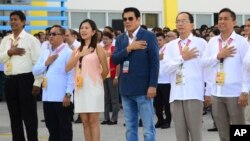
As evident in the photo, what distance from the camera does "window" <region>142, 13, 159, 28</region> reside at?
2603 cm

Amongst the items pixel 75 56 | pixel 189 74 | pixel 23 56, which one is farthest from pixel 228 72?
pixel 23 56

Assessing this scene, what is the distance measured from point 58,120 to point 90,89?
733mm

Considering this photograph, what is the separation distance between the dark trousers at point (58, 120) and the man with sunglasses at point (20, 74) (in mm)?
450

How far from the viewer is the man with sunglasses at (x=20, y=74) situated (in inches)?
351

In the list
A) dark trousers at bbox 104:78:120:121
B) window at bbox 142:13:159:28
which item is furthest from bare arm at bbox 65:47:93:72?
window at bbox 142:13:159:28

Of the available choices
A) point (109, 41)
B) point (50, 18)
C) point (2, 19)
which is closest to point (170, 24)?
point (50, 18)

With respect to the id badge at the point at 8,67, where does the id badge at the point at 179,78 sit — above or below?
below

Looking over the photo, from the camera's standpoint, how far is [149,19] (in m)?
26.2

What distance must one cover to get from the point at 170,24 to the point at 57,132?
18295 mm

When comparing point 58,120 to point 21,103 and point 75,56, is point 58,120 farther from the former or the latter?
point 75,56

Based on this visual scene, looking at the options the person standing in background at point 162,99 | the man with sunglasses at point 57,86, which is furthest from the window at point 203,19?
the man with sunglasses at point 57,86

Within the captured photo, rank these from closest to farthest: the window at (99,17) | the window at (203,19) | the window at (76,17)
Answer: the window at (76,17)
the window at (99,17)
the window at (203,19)

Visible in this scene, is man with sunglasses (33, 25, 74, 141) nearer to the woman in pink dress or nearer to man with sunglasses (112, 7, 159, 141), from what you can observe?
the woman in pink dress

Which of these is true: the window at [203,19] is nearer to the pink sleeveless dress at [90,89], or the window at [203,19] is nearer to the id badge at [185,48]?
the pink sleeveless dress at [90,89]
